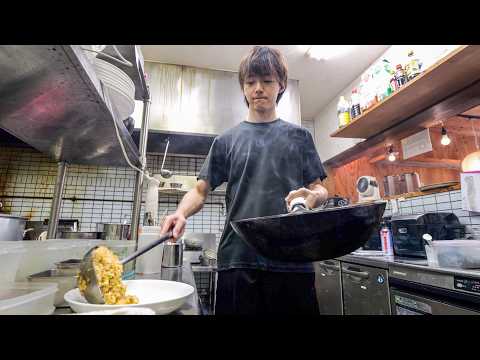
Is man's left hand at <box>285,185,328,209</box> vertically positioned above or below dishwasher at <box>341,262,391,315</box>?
above

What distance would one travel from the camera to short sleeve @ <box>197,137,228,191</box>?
0.89m

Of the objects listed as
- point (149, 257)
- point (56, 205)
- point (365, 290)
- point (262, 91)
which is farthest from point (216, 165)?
point (365, 290)

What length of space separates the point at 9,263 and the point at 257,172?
2.05ft

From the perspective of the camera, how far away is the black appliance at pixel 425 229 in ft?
4.71

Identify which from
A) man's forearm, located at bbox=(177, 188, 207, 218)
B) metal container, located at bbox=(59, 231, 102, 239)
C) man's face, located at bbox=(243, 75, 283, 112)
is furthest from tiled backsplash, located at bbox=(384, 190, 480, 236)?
metal container, located at bbox=(59, 231, 102, 239)

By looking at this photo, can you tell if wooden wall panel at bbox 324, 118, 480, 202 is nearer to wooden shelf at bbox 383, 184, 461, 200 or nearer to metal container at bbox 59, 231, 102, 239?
wooden shelf at bbox 383, 184, 461, 200

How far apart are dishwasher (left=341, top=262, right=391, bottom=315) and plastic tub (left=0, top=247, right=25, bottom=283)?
1541 millimetres

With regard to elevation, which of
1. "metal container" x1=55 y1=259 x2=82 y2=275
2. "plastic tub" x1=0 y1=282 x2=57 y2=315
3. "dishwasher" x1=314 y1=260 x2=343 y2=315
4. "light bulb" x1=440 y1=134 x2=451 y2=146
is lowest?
"dishwasher" x1=314 y1=260 x2=343 y2=315

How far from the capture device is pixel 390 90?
66.0 inches

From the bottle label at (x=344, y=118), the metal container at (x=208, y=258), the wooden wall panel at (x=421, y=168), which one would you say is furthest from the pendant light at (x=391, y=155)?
the metal container at (x=208, y=258)
